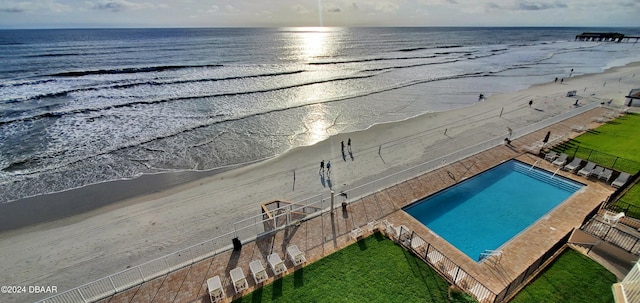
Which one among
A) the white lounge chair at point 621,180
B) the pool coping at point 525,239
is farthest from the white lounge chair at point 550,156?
the white lounge chair at point 621,180

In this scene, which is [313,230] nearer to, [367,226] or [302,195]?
[367,226]

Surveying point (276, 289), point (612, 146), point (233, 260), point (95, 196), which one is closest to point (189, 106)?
point (95, 196)

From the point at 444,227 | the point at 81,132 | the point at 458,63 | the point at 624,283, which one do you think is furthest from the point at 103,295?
the point at 458,63

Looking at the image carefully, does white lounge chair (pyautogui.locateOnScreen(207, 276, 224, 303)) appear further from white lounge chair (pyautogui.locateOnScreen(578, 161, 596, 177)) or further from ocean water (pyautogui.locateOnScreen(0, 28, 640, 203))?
white lounge chair (pyautogui.locateOnScreen(578, 161, 596, 177))

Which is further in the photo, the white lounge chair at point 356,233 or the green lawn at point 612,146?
the green lawn at point 612,146

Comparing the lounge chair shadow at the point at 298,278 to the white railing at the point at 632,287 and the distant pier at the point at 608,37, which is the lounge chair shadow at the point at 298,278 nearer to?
the white railing at the point at 632,287

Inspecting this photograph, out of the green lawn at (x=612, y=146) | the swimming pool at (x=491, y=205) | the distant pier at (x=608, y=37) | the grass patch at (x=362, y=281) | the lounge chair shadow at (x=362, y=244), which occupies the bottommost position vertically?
the distant pier at (x=608, y=37)
